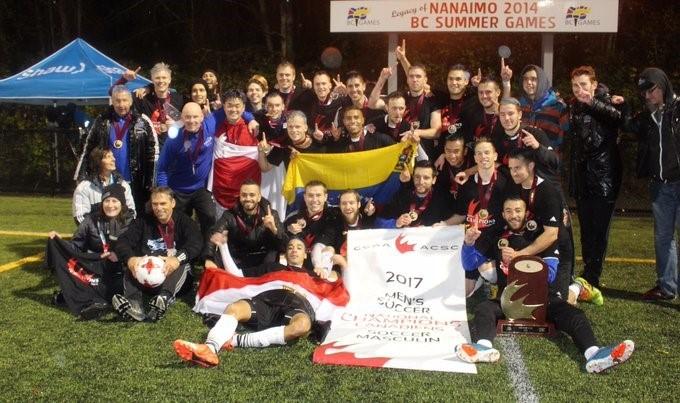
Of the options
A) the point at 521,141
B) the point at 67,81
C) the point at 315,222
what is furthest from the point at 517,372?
the point at 67,81

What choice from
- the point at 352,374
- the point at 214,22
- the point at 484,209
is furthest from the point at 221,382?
the point at 214,22

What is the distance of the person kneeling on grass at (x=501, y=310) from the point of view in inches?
191

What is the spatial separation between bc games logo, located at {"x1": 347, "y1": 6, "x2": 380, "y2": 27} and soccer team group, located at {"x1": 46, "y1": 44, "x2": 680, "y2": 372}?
5193 millimetres

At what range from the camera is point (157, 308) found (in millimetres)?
6156

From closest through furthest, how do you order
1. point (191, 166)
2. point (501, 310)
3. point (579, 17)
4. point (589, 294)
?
point (501, 310), point (589, 294), point (191, 166), point (579, 17)

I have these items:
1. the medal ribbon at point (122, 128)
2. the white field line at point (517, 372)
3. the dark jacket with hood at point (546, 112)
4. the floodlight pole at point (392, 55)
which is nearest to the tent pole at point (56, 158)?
the floodlight pole at point (392, 55)

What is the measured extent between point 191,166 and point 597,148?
405cm

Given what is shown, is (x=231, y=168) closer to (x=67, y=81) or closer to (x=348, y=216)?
(x=348, y=216)

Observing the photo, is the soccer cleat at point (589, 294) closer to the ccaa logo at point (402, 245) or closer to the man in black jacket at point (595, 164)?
the man in black jacket at point (595, 164)

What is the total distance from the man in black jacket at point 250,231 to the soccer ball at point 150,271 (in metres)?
0.47

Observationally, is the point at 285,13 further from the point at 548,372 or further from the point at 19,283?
the point at 548,372

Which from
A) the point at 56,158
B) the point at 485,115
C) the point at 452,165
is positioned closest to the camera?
the point at 452,165

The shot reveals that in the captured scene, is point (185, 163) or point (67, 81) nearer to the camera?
point (185, 163)

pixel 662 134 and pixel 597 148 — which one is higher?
pixel 662 134
